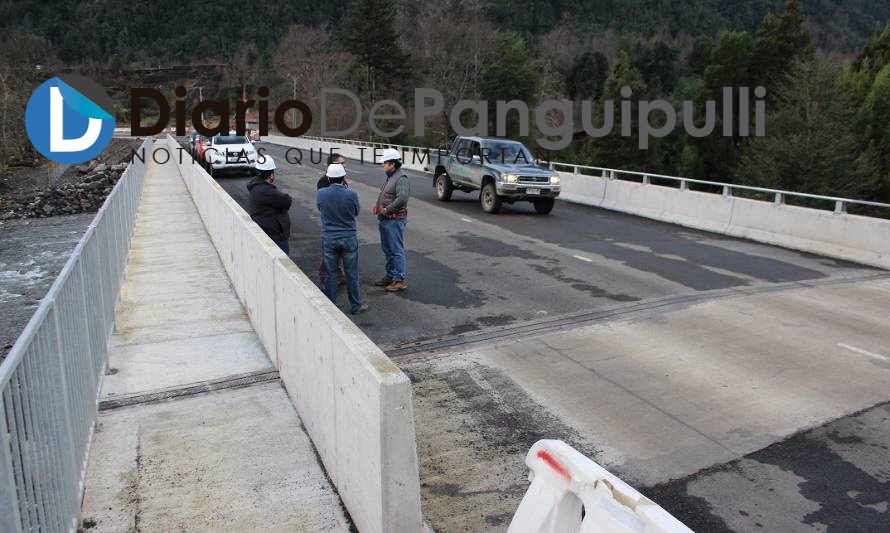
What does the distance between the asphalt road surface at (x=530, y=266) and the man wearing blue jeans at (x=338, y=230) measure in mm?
519

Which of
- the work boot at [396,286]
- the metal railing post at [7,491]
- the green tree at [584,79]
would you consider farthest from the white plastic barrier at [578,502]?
the green tree at [584,79]

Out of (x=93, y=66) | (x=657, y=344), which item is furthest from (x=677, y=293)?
(x=93, y=66)

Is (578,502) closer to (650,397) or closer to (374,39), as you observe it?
(650,397)

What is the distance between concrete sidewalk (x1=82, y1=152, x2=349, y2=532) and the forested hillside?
137 ft

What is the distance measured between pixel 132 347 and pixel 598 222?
13.2 meters

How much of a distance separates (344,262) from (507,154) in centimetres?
1124

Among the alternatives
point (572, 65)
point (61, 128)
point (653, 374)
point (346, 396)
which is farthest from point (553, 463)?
point (572, 65)

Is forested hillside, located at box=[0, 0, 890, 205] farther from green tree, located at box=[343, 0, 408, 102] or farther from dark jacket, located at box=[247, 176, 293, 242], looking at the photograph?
dark jacket, located at box=[247, 176, 293, 242]

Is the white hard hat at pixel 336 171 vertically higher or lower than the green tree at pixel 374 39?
lower

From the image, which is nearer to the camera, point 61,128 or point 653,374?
point 653,374

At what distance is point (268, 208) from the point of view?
386 inches

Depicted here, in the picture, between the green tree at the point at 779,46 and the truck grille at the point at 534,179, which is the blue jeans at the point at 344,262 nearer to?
the truck grille at the point at 534,179

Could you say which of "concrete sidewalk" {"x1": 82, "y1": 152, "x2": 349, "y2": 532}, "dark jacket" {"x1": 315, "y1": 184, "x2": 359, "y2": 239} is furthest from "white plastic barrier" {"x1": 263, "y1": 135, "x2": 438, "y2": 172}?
"concrete sidewalk" {"x1": 82, "y1": 152, "x2": 349, "y2": 532}

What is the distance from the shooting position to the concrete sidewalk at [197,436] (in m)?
4.57
